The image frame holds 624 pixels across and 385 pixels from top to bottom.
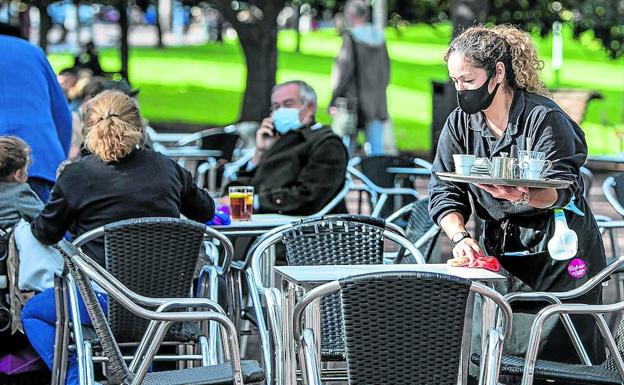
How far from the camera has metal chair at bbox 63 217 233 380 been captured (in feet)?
16.1

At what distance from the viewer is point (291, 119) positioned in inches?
293

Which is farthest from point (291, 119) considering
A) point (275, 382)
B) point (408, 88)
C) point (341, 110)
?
point (408, 88)

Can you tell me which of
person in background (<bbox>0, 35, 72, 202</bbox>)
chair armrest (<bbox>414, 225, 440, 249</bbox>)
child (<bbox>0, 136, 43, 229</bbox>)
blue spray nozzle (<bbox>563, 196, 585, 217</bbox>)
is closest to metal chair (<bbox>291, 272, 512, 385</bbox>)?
blue spray nozzle (<bbox>563, 196, 585, 217</bbox>)

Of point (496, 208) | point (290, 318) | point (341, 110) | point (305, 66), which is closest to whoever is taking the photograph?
point (290, 318)

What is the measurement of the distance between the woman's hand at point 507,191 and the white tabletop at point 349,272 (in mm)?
269

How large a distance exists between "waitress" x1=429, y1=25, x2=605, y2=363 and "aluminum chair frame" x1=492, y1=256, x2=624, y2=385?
0.24ft

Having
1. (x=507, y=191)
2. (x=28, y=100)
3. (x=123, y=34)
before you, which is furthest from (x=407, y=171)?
(x=123, y=34)

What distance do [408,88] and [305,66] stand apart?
256 inches

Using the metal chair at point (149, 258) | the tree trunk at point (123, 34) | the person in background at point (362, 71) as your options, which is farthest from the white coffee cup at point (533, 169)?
the tree trunk at point (123, 34)

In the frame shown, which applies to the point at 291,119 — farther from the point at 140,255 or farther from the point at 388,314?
the point at 388,314

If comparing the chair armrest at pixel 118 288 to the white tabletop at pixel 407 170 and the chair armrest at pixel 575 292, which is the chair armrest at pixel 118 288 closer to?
the chair armrest at pixel 575 292

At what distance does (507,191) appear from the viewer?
4.42 meters

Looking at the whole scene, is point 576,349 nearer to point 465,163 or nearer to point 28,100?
point 465,163

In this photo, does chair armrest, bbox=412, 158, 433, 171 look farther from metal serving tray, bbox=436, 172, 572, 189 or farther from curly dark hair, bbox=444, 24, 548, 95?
metal serving tray, bbox=436, 172, 572, 189
